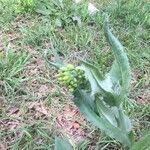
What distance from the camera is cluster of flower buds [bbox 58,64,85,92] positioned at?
1366 mm

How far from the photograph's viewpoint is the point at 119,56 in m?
1.47

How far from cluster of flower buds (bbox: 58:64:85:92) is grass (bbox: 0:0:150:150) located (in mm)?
866

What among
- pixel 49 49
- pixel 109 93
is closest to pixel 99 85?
pixel 109 93

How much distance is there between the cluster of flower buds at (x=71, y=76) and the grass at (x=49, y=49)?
866mm

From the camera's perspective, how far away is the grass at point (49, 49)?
2.29 metres

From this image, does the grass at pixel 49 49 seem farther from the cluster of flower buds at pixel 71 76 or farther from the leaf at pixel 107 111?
the cluster of flower buds at pixel 71 76

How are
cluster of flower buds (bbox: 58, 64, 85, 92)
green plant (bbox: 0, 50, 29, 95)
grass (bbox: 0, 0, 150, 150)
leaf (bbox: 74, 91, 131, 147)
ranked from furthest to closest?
green plant (bbox: 0, 50, 29, 95)
grass (bbox: 0, 0, 150, 150)
leaf (bbox: 74, 91, 131, 147)
cluster of flower buds (bbox: 58, 64, 85, 92)

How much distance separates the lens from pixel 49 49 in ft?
9.65

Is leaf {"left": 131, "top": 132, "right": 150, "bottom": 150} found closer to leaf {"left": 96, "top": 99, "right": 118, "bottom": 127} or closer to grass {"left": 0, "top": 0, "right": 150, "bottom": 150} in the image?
leaf {"left": 96, "top": 99, "right": 118, "bottom": 127}

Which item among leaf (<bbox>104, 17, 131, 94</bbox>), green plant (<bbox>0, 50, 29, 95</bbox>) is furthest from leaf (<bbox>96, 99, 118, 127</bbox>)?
green plant (<bbox>0, 50, 29, 95</bbox>)

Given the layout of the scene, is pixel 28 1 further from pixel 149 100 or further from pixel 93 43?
pixel 149 100

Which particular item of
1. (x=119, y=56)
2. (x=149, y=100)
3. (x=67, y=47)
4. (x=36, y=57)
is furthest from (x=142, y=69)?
(x=119, y=56)

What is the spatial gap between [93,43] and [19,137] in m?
1.11

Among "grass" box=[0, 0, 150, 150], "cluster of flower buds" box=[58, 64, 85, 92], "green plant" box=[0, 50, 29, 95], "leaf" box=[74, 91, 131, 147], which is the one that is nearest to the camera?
"cluster of flower buds" box=[58, 64, 85, 92]
